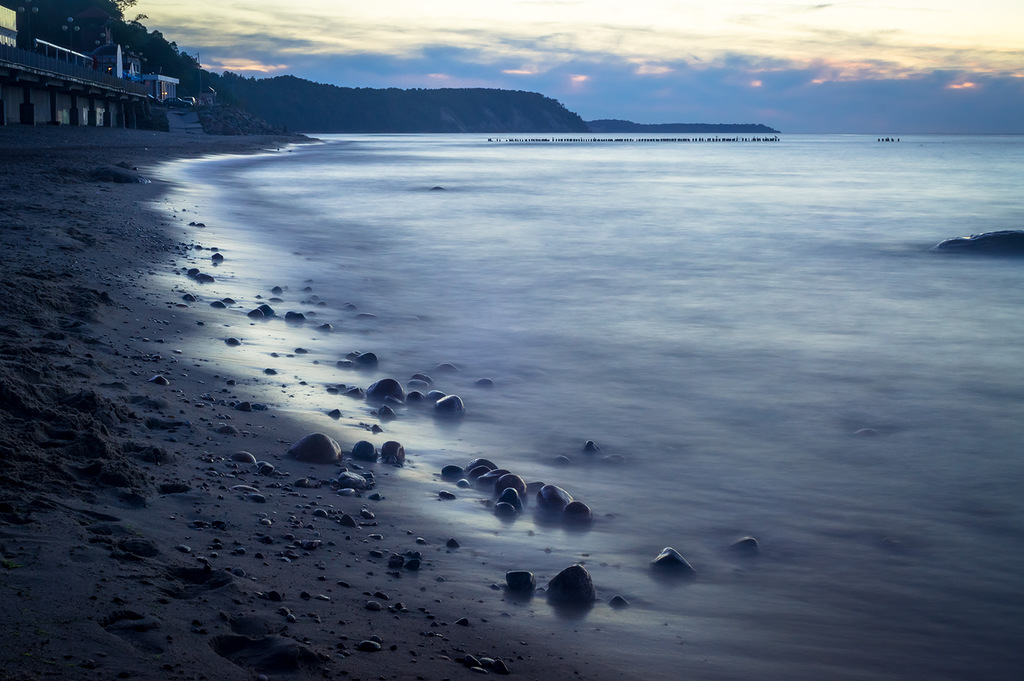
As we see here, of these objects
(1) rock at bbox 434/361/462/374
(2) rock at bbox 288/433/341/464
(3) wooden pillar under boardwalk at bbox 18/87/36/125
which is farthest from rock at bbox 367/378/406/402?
(3) wooden pillar under boardwalk at bbox 18/87/36/125

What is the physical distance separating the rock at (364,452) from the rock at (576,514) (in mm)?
998

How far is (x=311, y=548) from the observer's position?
3.01m

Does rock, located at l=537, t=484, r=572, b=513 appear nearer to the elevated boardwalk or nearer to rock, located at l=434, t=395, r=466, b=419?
rock, located at l=434, t=395, r=466, b=419

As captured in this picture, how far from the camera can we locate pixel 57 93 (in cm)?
4509

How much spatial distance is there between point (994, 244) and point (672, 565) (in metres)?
12.4

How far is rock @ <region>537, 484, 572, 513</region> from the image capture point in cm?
374

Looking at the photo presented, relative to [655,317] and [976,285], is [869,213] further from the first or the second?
[655,317]

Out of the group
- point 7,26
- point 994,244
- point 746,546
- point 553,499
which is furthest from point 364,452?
point 7,26

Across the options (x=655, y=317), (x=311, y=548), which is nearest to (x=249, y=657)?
(x=311, y=548)

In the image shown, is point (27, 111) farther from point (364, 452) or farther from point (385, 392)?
point (364, 452)

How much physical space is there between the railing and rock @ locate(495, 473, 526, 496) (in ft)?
118

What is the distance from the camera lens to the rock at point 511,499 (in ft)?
12.1

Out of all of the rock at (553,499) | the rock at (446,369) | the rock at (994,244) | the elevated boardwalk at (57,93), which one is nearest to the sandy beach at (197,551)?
the rock at (553,499)

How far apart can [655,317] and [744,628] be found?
615 centimetres
